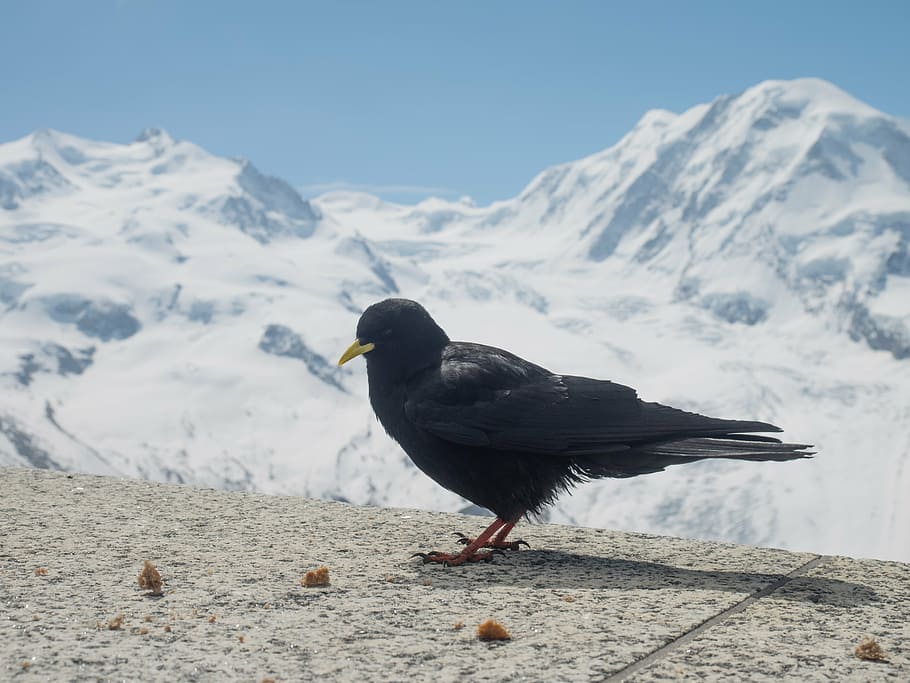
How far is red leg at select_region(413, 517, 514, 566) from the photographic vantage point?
6000mm

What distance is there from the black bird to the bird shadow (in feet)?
1.21

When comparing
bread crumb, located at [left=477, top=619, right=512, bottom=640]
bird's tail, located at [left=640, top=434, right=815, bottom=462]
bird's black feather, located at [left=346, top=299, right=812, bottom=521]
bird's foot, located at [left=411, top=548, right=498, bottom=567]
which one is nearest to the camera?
bread crumb, located at [left=477, top=619, right=512, bottom=640]

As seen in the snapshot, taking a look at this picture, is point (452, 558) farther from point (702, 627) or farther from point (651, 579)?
point (702, 627)

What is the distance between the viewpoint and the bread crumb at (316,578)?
516 cm

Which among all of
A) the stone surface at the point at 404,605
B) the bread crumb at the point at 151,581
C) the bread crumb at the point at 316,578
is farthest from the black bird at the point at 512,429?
the bread crumb at the point at 151,581

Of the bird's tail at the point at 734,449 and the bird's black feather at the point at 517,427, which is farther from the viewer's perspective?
the bird's black feather at the point at 517,427

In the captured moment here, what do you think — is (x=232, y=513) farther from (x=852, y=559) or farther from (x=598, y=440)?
(x=852, y=559)

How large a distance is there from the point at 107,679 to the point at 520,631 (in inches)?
68.8

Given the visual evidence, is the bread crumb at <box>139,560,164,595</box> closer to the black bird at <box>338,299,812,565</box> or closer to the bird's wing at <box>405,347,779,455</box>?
the black bird at <box>338,299,812,565</box>

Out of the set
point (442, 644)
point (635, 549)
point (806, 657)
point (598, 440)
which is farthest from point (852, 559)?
point (442, 644)

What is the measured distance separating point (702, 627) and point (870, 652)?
0.73 metres

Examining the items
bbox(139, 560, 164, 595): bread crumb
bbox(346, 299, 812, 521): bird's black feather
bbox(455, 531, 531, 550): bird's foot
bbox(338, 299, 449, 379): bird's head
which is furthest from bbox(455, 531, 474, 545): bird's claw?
bbox(139, 560, 164, 595): bread crumb

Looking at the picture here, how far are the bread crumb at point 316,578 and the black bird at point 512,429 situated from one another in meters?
0.96

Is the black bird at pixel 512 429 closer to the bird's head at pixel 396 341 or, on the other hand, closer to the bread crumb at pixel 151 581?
the bird's head at pixel 396 341
